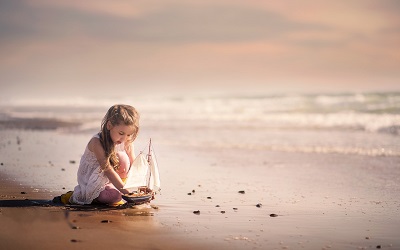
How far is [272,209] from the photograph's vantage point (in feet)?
22.5

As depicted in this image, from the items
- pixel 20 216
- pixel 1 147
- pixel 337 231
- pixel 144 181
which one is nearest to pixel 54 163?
pixel 1 147

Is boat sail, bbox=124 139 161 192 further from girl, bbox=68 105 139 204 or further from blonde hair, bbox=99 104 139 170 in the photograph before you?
blonde hair, bbox=99 104 139 170

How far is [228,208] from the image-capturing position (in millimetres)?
6859

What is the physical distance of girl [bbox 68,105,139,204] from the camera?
6.89 metres

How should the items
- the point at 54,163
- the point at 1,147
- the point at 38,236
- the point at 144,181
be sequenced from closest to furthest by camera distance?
the point at 38,236, the point at 144,181, the point at 54,163, the point at 1,147

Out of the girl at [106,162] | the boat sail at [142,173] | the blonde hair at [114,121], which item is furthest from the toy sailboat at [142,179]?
the blonde hair at [114,121]

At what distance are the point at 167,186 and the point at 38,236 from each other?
10.9 feet

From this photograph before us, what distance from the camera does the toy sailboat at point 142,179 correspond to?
22.5 feet

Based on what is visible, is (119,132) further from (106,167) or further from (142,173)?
(142,173)

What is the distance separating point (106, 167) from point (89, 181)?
274 millimetres

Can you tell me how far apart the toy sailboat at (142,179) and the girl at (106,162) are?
0.14 m

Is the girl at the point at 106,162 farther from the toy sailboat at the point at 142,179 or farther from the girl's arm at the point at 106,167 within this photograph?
the toy sailboat at the point at 142,179

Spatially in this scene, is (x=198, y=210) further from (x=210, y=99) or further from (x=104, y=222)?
(x=210, y=99)

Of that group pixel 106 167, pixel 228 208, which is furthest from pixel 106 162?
pixel 228 208
